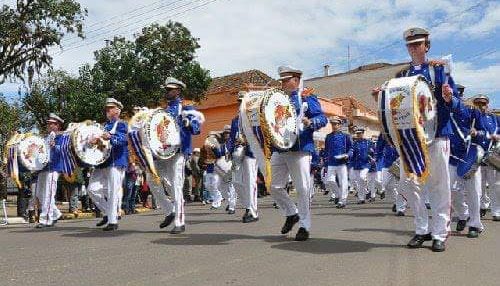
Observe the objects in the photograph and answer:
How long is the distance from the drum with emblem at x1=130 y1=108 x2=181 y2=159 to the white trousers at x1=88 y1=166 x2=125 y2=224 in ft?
4.30

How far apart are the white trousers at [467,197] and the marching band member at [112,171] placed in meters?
5.27

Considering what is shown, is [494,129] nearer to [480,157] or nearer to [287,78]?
[480,157]

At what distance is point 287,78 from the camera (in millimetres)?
7773

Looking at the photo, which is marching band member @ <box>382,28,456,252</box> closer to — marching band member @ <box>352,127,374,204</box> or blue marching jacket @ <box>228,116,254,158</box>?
blue marching jacket @ <box>228,116,254,158</box>

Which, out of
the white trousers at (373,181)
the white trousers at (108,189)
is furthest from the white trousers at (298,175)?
the white trousers at (373,181)

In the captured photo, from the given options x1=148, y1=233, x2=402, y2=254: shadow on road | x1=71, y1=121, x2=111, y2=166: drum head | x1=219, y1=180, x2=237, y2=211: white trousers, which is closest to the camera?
x1=148, y1=233, x2=402, y2=254: shadow on road

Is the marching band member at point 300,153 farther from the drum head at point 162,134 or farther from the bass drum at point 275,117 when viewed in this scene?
the drum head at point 162,134

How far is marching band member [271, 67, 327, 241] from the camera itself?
7.55m

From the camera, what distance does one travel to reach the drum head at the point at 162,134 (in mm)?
8672

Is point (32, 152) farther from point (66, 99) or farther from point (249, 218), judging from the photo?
point (66, 99)

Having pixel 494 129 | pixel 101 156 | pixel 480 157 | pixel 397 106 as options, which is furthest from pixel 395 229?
pixel 101 156

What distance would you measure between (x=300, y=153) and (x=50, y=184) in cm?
570

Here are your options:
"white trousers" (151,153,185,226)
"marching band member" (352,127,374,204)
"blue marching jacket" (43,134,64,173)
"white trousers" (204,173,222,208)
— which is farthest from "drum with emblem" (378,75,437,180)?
"marching band member" (352,127,374,204)

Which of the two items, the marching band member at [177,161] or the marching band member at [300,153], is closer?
the marching band member at [300,153]
